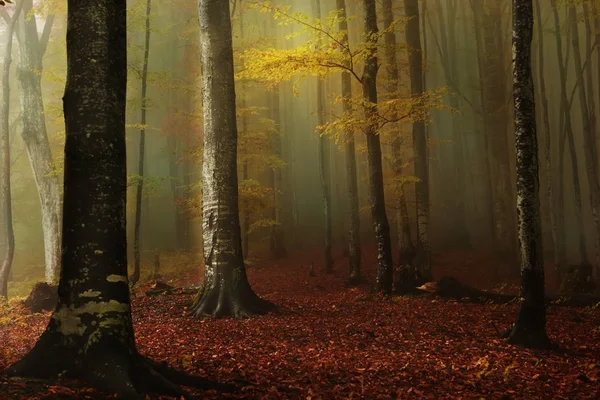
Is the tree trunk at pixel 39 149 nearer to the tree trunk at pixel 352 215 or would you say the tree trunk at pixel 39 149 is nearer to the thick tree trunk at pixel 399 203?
the tree trunk at pixel 352 215

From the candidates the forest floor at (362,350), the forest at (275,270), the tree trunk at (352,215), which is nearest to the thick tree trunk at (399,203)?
the forest at (275,270)

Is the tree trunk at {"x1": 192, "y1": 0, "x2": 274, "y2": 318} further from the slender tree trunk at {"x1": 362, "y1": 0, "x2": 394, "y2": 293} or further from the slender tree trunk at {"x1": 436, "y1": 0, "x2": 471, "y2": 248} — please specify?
the slender tree trunk at {"x1": 436, "y1": 0, "x2": 471, "y2": 248}

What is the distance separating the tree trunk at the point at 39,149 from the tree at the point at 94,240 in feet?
45.0

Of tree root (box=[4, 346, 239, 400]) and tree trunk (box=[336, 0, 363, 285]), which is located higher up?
tree trunk (box=[336, 0, 363, 285])

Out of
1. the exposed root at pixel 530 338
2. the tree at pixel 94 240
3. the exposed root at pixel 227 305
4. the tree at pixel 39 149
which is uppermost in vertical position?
the tree at pixel 39 149

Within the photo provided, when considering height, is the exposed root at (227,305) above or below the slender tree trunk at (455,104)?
below

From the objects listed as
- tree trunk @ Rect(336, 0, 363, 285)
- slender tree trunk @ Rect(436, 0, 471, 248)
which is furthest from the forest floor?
slender tree trunk @ Rect(436, 0, 471, 248)

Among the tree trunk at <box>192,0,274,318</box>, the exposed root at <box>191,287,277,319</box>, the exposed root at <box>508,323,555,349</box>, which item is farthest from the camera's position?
the tree trunk at <box>192,0,274,318</box>

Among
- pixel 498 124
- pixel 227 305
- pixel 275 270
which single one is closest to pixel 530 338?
pixel 227 305

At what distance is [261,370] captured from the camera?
19.3 feet

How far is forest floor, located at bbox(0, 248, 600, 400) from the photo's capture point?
538 centimetres

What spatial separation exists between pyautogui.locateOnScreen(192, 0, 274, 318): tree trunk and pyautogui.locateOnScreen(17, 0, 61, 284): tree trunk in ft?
31.2

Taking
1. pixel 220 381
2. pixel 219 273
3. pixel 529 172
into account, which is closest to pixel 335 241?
pixel 219 273

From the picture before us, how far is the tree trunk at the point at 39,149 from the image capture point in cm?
1678
